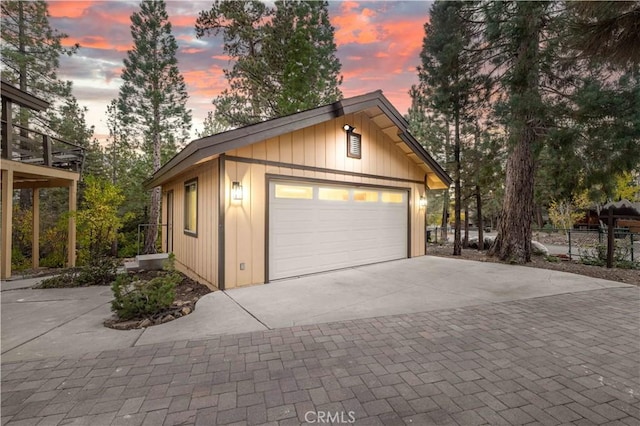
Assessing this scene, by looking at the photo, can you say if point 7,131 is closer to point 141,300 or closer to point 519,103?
point 141,300

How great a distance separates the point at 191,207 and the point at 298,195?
2877mm

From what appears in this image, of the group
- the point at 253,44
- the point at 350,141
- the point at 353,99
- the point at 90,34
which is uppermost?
the point at 253,44

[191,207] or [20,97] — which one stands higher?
[20,97]

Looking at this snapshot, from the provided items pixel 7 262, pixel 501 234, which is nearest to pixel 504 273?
pixel 501 234

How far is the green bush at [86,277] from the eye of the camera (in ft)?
19.5

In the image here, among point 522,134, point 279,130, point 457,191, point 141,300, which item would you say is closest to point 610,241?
point 522,134

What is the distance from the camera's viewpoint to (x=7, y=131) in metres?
6.92

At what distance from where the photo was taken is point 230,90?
42.4 feet

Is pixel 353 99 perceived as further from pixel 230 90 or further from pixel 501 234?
pixel 230 90

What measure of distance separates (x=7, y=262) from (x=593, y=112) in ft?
44.5

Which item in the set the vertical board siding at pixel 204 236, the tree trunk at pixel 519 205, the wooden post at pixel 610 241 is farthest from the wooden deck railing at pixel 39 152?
the wooden post at pixel 610 241

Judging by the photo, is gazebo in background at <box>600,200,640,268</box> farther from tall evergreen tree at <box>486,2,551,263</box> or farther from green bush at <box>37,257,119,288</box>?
green bush at <box>37,257,119,288</box>

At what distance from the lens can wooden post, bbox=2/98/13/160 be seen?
6824mm

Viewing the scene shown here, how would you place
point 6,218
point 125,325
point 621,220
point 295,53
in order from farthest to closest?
point 621,220 < point 295,53 < point 6,218 < point 125,325
